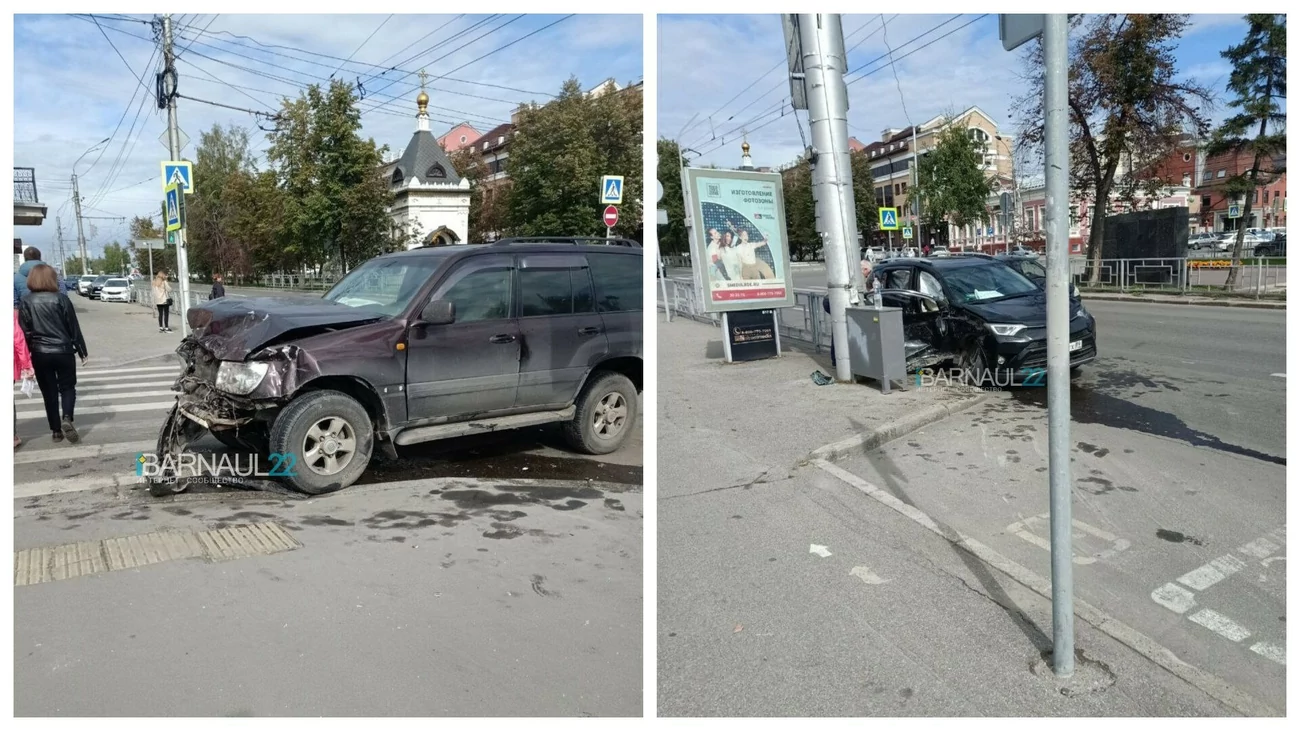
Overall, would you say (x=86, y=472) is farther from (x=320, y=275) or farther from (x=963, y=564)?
(x=320, y=275)

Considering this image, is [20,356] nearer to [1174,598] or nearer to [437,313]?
[437,313]

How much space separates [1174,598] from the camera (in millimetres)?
4188

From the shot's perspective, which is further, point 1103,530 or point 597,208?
point 597,208

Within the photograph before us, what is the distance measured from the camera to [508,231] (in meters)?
28.4

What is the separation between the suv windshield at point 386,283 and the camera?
6.50m

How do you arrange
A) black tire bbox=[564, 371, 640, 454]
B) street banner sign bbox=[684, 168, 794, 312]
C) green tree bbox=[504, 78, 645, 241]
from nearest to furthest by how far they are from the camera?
1. black tire bbox=[564, 371, 640, 454]
2. street banner sign bbox=[684, 168, 794, 312]
3. green tree bbox=[504, 78, 645, 241]

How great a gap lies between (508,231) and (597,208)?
10.9ft

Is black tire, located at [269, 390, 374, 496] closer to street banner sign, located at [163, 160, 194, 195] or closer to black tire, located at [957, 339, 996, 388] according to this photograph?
black tire, located at [957, 339, 996, 388]

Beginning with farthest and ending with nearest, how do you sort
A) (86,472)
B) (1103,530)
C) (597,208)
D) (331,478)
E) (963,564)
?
1. (597,208)
2. (86,472)
3. (331,478)
4. (1103,530)
5. (963,564)

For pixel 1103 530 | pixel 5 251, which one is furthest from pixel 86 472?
pixel 1103 530

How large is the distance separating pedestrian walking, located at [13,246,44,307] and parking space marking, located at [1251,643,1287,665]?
872 centimetres

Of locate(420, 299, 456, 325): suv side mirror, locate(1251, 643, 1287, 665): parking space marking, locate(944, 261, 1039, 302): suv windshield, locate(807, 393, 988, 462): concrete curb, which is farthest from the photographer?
locate(944, 261, 1039, 302): suv windshield
